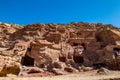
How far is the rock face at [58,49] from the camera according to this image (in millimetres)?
30484

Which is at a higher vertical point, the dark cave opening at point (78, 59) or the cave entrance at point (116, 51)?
the cave entrance at point (116, 51)

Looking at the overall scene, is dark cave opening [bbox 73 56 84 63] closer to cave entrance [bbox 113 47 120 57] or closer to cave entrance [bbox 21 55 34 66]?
cave entrance [bbox 113 47 120 57]

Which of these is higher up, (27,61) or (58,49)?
(58,49)

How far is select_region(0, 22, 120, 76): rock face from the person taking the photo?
30.5 metres

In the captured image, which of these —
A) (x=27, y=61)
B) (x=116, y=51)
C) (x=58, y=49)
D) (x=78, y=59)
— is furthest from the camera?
(x=78, y=59)

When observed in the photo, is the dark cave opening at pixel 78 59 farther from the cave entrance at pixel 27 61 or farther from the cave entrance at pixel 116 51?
the cave entrance at pixel 27 61

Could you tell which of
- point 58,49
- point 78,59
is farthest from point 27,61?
point 78,59

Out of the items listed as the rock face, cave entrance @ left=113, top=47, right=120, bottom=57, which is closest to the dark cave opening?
the rock face

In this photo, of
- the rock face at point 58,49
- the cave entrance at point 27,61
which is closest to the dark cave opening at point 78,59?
the rock face at point 58,49

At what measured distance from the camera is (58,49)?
34219mm

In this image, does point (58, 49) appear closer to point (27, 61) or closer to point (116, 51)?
point (27, 61)

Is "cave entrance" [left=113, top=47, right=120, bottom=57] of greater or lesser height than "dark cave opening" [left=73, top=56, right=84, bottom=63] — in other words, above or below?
above

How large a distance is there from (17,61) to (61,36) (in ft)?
29.0

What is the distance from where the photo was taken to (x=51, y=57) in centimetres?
3241
